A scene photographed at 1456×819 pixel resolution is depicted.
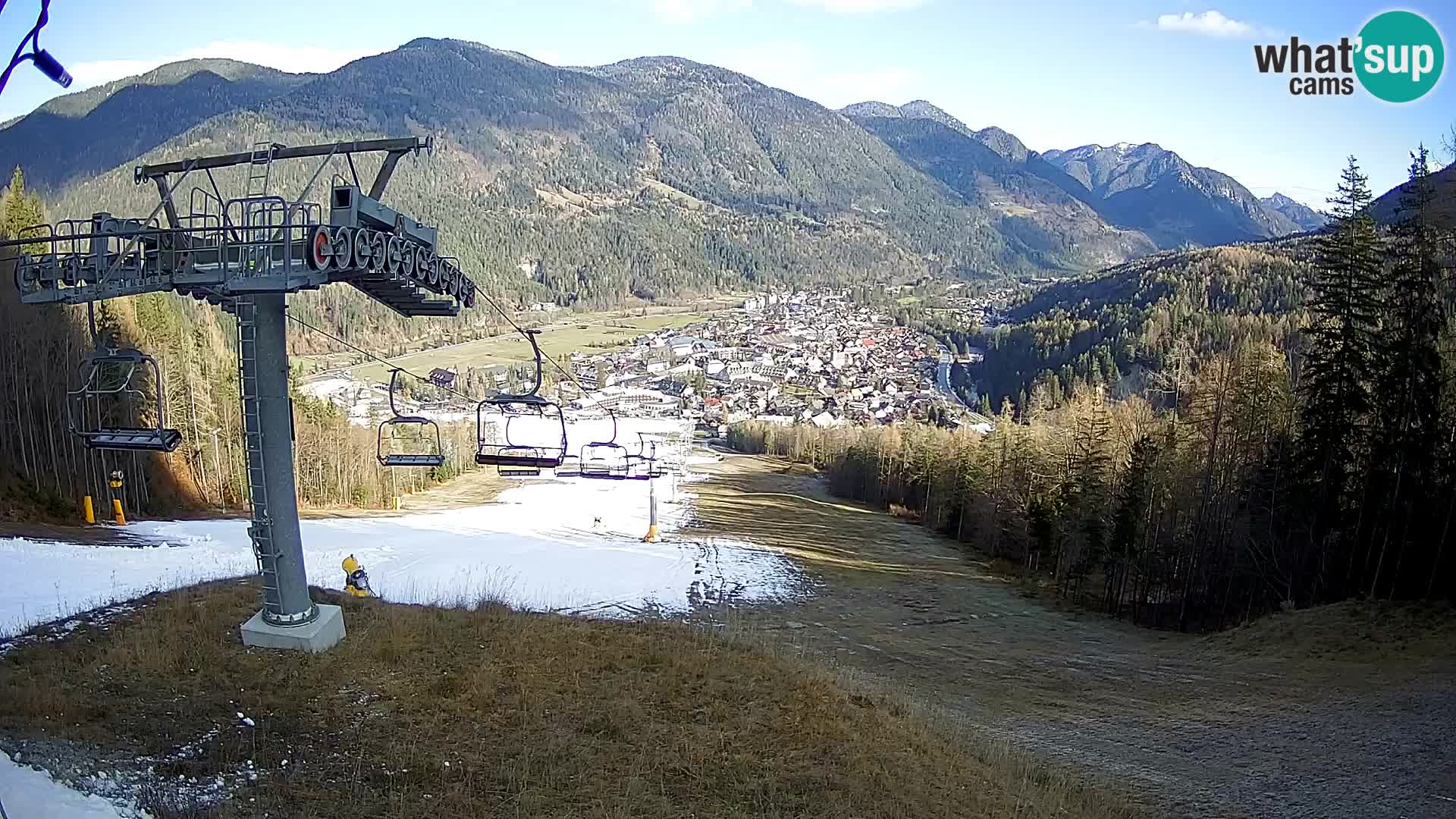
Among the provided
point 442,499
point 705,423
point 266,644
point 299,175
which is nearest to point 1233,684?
point 266,644

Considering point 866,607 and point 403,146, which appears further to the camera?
point 866,607

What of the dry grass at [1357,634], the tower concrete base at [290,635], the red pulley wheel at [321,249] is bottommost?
the dry grass at [1357,634]

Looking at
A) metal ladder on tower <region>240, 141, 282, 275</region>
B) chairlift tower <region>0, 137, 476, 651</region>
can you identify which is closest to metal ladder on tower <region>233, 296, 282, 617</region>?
chairlift tower <region>0, 137, 476, 651</region>

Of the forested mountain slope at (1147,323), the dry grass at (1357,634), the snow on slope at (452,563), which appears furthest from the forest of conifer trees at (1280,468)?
the forested mountain slope at (1147,323)

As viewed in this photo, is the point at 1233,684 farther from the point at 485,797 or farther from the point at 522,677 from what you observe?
the point at 485,797

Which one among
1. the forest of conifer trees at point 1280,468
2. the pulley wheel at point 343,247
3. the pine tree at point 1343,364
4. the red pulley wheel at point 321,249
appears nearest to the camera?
the red pulley wheel at point 321,249

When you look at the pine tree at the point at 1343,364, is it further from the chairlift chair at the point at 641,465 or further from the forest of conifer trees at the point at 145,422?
the forest of conifer trees at the point at 145,422

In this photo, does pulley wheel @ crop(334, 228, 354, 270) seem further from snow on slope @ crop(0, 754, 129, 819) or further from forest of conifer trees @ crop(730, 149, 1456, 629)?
forest of conifer trees @ crop(730, 149, 1456, 629)
